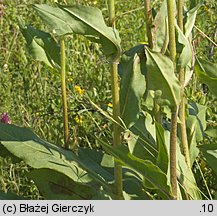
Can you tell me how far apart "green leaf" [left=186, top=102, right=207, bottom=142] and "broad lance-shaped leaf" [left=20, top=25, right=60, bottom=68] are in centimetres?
53

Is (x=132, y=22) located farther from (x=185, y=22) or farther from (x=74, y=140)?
(x=185, y=22)

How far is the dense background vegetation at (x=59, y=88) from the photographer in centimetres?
254

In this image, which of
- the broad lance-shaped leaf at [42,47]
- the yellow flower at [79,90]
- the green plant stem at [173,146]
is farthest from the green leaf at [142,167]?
the yellow flower at [79,90]

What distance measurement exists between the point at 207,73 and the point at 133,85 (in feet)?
1.47

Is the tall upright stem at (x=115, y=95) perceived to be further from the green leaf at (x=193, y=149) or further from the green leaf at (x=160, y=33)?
the green leaf at (x=193, y=149)

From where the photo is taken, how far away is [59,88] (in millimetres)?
3168

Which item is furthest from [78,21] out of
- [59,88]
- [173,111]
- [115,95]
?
[59,88]

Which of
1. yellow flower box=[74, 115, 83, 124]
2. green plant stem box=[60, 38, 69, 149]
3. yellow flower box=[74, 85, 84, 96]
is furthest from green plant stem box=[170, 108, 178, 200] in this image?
yellow flower box=[74, 85, 84, 96]

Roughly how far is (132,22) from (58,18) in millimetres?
2256

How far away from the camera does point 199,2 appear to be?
1977 mm

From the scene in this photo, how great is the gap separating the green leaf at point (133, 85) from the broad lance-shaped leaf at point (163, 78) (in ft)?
0.35

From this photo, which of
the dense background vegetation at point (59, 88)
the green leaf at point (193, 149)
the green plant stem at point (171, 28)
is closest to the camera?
the green plant stem at point (171, 28)
